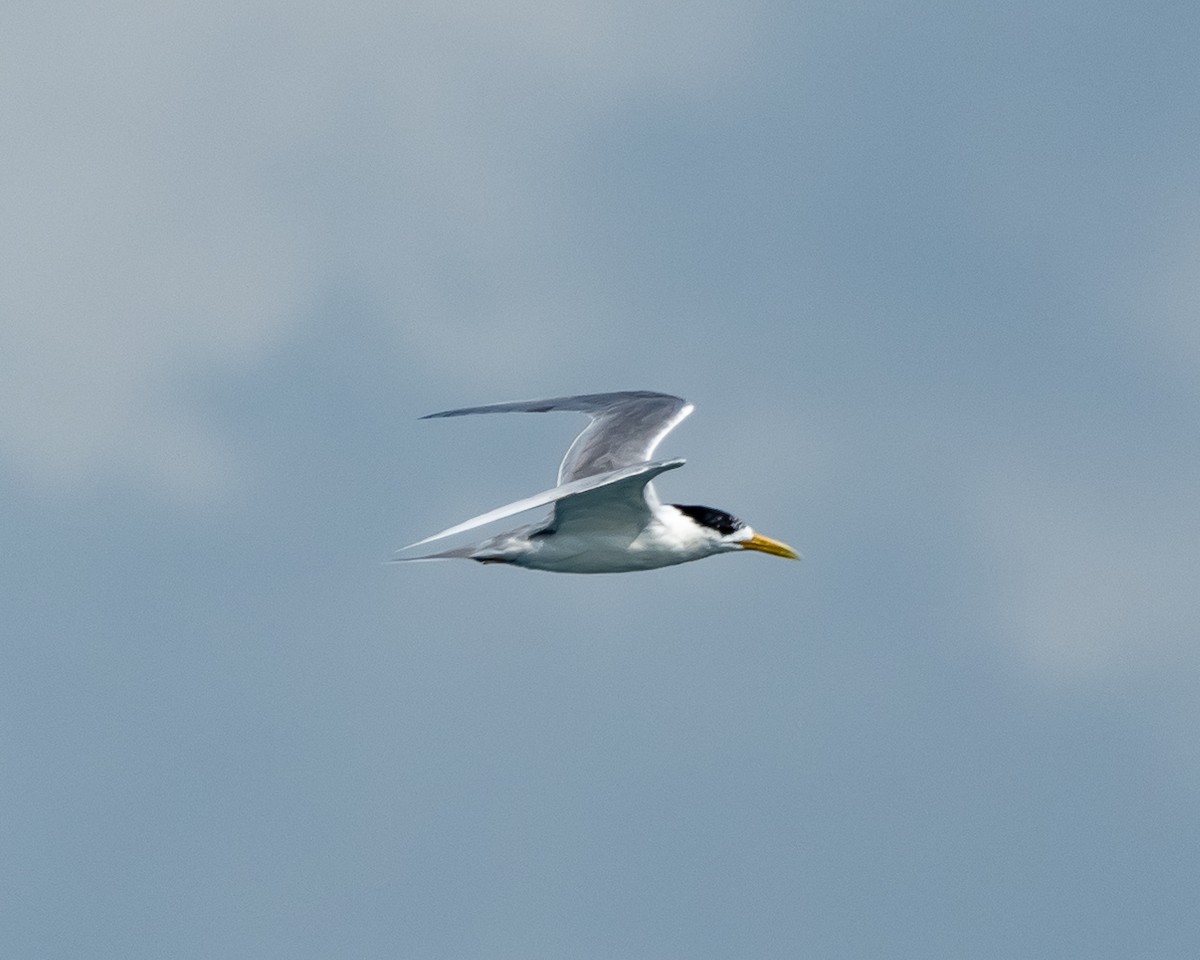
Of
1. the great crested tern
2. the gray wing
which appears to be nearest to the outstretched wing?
the great crested tern

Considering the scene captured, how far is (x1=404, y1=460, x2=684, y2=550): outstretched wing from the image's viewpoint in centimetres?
1600

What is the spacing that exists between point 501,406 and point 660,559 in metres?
2.68

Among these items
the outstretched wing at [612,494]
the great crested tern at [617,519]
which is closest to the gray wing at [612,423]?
the great crested tern at [617,519]

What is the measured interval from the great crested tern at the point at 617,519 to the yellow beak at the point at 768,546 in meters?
0.01

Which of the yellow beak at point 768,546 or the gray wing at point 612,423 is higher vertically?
the gray wing at point 612,423

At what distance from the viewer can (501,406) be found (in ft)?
67.5

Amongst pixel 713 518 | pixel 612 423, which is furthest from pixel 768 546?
pixel 612 423

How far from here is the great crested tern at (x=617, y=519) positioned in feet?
59.2

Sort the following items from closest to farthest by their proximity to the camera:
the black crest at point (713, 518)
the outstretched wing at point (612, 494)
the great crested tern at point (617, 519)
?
the outstretched wing at point (612, 494) < the great crested tern at point (617, 519) < the black crest at point (713, 518)

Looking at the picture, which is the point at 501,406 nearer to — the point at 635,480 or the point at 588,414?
the point at 588,414

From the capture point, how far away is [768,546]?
66.9 ft

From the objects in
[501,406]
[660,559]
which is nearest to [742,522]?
[660,559]

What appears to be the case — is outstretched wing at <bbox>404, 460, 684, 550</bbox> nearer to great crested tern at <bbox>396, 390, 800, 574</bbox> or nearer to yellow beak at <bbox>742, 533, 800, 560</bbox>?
great crested tern at <bbox>396, 390, 800, 574</bbox>

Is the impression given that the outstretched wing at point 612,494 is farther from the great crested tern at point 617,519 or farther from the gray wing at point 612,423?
the gray wing at point 612,423
